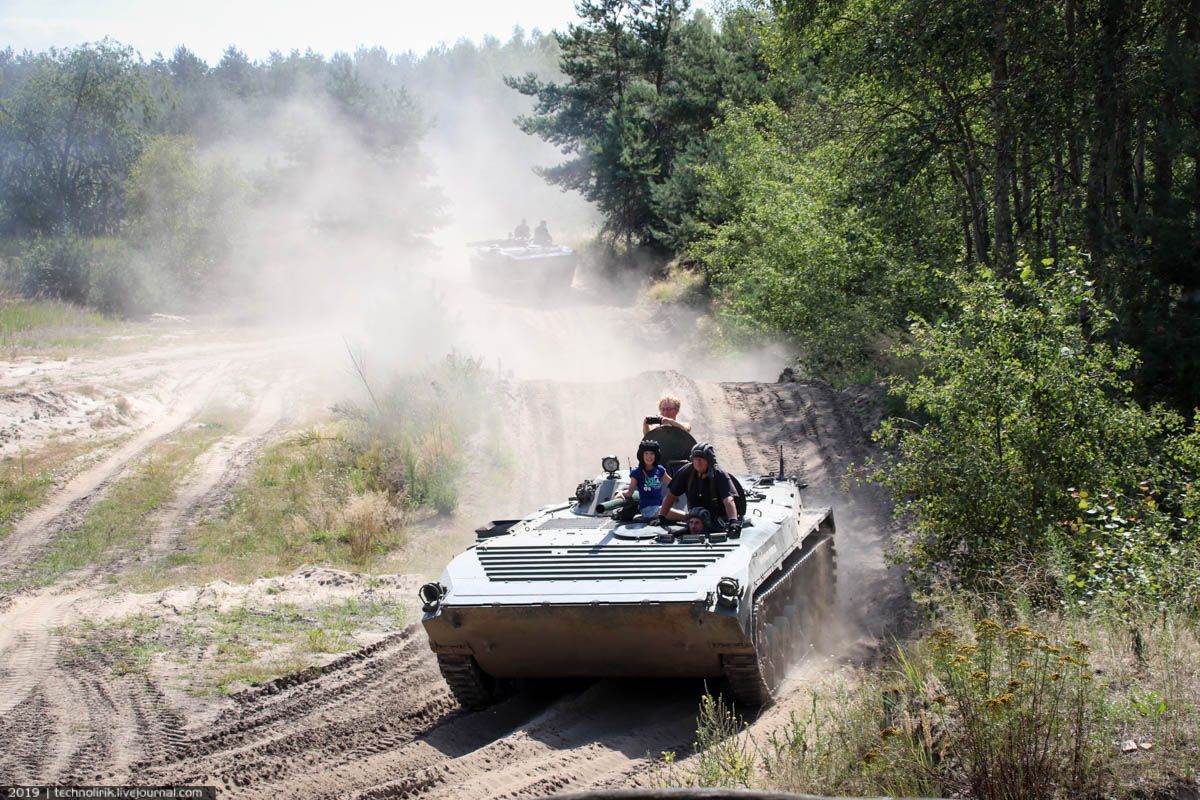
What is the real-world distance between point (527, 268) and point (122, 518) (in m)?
21.8

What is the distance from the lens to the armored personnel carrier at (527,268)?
3709 centimetres

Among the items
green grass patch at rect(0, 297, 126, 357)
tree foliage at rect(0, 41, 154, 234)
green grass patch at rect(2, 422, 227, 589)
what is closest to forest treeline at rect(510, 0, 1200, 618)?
green grass patch at rect(2, 422, 227, 589)

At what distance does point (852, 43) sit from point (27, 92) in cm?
4412

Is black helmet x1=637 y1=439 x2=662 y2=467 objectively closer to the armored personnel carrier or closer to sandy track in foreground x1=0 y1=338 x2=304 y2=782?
sandy track in foreground x1=0 y1=338 x2=304 y2=782

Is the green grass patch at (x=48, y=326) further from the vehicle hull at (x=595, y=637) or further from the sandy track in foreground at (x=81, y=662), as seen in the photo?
the vehicle hull at (x=595, y=637)

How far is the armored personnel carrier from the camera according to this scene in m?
37.1

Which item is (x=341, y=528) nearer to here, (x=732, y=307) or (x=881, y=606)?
(x=881, y=606)

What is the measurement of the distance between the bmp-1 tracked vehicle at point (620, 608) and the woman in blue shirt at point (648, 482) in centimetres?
30

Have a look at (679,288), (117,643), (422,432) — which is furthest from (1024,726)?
(679,288)

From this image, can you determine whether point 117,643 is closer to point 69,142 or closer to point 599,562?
point 599,562

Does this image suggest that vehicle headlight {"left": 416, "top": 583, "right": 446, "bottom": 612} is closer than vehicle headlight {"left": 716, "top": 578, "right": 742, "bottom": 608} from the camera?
No

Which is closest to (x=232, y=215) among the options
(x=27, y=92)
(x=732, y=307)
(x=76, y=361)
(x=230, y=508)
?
(x=27, y=92)

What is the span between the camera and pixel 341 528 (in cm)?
1563

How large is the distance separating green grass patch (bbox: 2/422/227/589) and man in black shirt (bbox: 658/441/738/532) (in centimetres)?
803
